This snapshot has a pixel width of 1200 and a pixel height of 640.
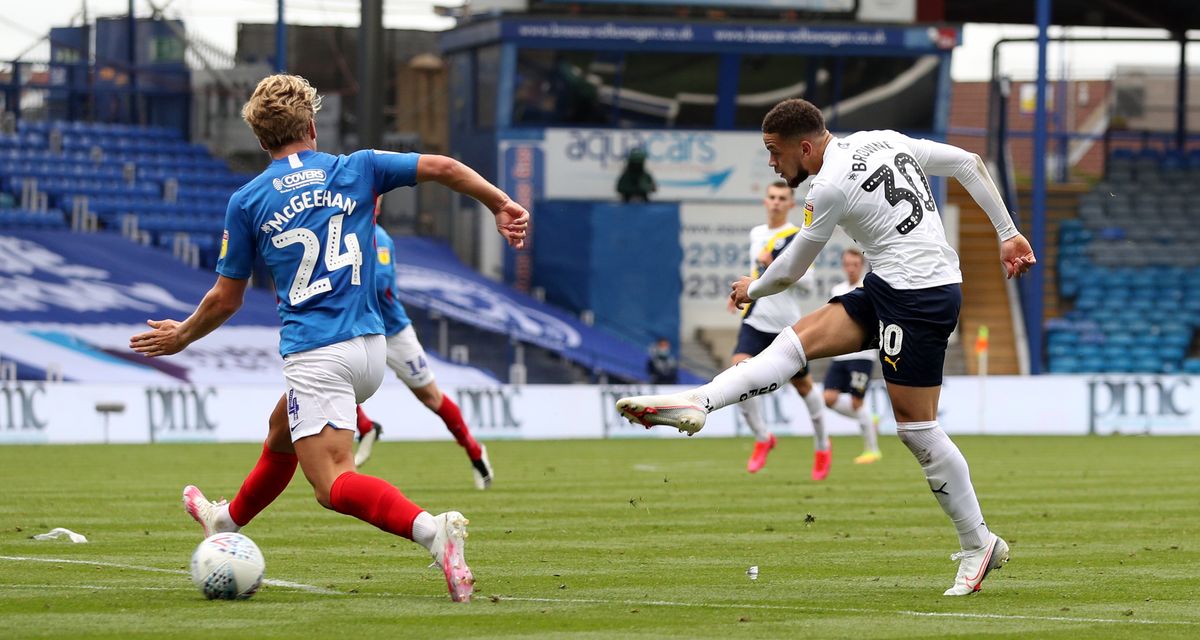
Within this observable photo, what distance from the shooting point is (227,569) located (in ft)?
25.6

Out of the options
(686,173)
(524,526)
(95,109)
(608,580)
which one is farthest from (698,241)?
(608,580)

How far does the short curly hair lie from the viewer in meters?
8.47

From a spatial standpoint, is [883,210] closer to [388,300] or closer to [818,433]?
[388,300]

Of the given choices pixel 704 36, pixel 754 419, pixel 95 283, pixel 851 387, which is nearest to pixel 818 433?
pixel 754 419

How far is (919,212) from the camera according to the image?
335 inches

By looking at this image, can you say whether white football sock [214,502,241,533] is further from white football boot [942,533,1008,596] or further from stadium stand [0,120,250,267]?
stadium stand [0,120,250,267]

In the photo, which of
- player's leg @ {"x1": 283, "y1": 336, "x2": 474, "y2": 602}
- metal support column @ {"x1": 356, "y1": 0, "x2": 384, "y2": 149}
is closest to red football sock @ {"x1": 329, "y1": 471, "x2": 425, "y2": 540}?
player's leg @ {"x1": 283, "y1": 336, "x2": 474, "y2": 602}

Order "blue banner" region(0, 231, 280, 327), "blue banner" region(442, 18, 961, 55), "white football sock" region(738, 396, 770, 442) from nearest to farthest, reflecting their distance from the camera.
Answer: "white football sock" region(738, 396, 770, 442)
"blue banner" region(0, 231, 280, 327)
"blue banner" region(442, 18, 961, 55)

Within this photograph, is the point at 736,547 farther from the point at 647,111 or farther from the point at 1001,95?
the point at 1001,95

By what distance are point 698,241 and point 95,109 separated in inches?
485

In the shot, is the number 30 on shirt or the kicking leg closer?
the kicking leg

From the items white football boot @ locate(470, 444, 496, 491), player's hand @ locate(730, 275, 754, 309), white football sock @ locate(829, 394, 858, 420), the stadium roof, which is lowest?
white football sock @ locate(829, 394, 858, 420)

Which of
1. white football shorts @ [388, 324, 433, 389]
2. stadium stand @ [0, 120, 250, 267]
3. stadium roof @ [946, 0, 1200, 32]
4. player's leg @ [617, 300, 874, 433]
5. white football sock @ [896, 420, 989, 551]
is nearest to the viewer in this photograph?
player's leg @ [617, 300, 874, 433]

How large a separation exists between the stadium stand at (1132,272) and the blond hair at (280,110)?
31.8 m
